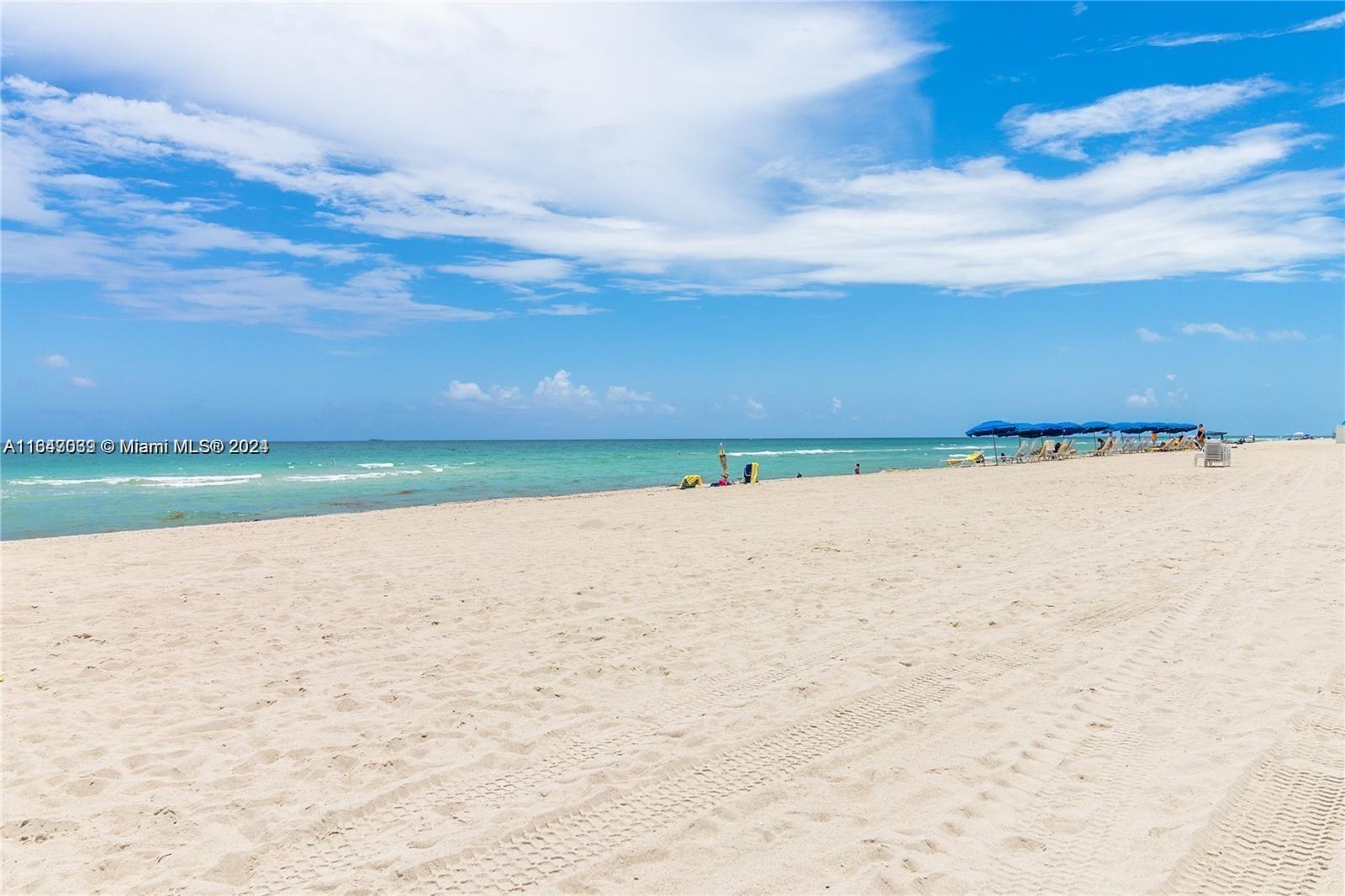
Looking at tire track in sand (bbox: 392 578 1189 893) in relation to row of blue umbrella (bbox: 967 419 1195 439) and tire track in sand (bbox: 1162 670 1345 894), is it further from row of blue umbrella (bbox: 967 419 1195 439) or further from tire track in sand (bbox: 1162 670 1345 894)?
row of blue umbrella (bbox: 967 419 1195 439)

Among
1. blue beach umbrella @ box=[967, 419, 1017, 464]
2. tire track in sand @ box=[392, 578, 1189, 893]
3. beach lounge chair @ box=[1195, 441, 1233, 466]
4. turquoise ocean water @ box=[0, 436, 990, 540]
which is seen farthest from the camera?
blue beach umbrella @ box=[967, 419, 1017, 464]

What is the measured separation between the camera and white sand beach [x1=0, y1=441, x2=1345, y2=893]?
2996mm

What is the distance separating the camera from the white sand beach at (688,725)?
2996mm

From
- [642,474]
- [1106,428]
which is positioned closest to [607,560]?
[642,474]

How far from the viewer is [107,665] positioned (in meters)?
5.41

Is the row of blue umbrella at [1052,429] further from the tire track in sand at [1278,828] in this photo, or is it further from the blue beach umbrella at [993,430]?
the tire track in sand at [1278,828]

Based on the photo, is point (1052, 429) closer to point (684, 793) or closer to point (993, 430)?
point (993, 430)

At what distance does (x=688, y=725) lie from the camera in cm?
423

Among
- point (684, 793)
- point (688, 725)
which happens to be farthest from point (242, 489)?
point (684, 793)

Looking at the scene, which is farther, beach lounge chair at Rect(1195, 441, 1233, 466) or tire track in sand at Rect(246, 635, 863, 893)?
beach lounge chair at Rect(1195, 441, 1233, 466)

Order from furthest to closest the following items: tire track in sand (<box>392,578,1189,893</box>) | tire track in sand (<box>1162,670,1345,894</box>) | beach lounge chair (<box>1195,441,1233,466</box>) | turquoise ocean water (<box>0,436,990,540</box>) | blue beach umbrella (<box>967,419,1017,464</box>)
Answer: blue beach umbrella (<box>967,419,1017,464</box>)
beach lounge chair (<box>1195,441,1233,466</box>)
turquoise ocean water (<box>0,436,990,540</box>)
tire track in sand (<box>392,578,1189,893</box>)
tire track in sand (<box>1162,670,1345,894</box>)

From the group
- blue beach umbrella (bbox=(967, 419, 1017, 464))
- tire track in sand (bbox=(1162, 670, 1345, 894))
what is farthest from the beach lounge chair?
tire track in sand (bbox=(1162, 670, 1345, 894))

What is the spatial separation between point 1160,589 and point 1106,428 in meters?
40.2

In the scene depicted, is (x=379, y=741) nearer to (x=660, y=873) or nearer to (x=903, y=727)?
(x=660, y=873)
